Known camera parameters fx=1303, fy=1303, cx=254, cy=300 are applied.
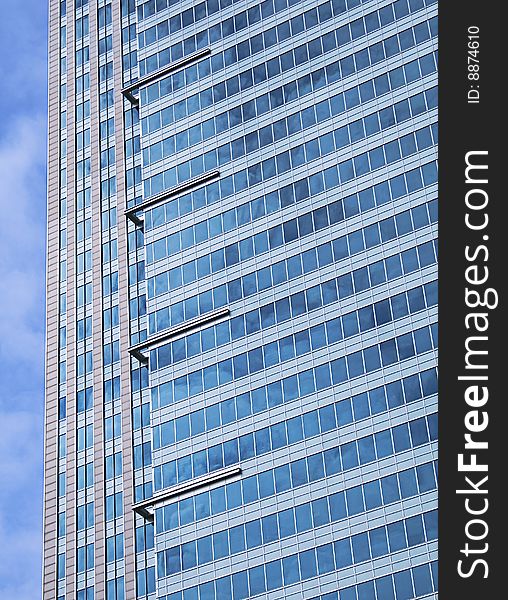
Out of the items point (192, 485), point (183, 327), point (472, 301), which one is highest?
point (183, 327)

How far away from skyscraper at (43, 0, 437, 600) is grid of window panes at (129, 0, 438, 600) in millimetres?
158

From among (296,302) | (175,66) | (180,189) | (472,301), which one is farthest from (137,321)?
(472,301)

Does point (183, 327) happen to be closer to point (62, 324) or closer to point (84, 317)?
point (84, 317)

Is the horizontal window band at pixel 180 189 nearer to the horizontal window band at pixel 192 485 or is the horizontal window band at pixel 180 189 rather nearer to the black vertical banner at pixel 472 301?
the horizontal window band at pixel 192 485

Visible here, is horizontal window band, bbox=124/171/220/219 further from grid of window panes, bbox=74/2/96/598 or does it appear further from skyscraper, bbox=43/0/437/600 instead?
grid of window panes, bbox=74/2/96/598

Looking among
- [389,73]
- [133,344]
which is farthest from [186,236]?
[389,73]

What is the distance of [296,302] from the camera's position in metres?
95.8

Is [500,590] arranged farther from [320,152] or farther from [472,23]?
[320,152]

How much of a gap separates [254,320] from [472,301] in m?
70.0

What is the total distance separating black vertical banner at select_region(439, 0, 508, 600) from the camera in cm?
2636

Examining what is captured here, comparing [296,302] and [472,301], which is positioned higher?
[296,302]

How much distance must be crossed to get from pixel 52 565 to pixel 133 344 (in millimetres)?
19587

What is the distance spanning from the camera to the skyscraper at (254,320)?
87.2m

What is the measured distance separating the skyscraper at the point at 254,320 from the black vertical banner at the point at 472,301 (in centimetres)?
5516
